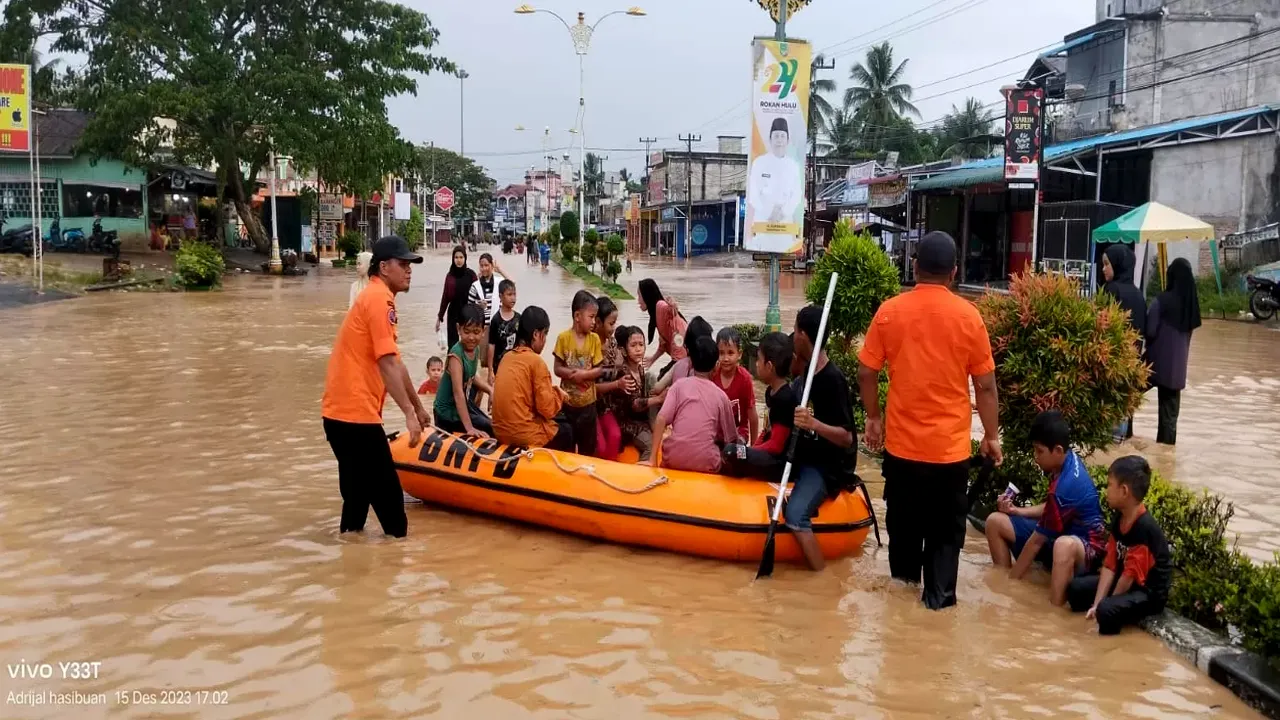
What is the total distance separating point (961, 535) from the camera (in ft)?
15.9

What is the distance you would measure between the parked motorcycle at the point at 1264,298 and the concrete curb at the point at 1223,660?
18424mm

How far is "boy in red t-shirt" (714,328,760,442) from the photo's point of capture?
602cm

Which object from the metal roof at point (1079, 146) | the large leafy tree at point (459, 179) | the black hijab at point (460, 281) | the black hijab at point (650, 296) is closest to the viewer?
the black hijab at point (650, 296)

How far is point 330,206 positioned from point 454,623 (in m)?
46.6

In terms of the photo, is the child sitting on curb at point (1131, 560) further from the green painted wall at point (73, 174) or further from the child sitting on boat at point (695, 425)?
the green painted wall at point (73, 174)

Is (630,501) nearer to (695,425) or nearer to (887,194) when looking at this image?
(695,425)

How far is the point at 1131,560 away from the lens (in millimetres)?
4551

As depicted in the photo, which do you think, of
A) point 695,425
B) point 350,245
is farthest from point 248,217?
point 695,425

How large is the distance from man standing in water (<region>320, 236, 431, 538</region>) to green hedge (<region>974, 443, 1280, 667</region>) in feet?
12.8

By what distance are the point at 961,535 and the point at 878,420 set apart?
2.30 feet

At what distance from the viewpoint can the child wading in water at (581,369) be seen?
6.64 m

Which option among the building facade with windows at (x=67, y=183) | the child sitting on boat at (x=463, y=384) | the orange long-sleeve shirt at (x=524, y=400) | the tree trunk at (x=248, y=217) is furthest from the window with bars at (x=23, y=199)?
the orange long-sleeve shirt at (x=524, y=400)

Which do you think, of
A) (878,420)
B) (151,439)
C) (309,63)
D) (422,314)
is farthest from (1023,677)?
(309,63)

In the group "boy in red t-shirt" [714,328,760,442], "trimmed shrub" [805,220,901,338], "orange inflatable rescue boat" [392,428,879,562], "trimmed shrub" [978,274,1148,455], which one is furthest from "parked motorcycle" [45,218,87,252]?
"trimmed shrub" [978,274,1148,455]
